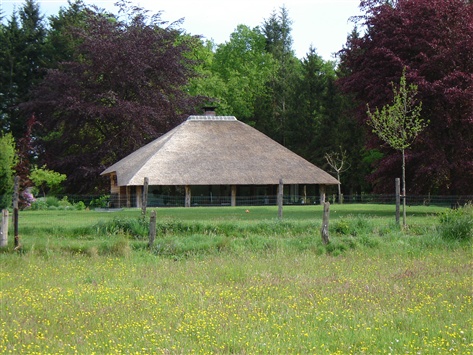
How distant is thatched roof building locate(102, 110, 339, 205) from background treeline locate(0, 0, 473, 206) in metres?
3.61

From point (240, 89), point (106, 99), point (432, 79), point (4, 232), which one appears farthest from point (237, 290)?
point (240, 89)

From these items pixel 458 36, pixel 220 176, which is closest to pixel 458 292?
pixel 458 36

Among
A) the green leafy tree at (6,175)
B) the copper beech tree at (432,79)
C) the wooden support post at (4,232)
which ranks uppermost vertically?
the copper beech tree at (432,79)

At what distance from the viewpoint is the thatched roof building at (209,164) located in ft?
107

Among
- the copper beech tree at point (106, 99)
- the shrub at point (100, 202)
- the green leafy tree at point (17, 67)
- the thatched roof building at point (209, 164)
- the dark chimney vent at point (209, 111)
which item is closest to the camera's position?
the thatched roof building at point (209, 164)

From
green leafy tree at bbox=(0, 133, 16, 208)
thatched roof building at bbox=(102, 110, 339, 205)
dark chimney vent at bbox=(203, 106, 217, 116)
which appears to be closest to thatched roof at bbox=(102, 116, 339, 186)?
thatched roof building at bbox=(102, 110, 339, 205)

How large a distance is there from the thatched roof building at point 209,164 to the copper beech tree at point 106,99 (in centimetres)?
315

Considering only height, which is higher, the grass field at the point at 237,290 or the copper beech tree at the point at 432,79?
the copper beech tree at the point at 432,79

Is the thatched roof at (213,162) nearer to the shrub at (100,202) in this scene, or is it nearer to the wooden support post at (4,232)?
the shrub at (100,202)

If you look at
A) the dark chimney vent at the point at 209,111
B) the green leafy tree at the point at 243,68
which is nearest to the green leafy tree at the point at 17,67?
the dark chimney vent at the point at 209,111

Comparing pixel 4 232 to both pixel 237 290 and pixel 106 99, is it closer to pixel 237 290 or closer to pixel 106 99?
pixel 237 290

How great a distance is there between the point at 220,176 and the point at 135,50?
37.4ft

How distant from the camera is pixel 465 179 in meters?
23.4

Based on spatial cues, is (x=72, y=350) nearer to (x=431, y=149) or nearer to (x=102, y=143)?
(x=431, y=149)
